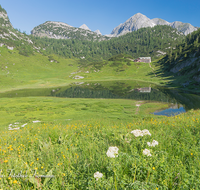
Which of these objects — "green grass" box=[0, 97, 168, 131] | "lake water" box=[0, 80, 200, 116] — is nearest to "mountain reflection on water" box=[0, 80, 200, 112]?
"lake water" box=[0, 80, 200, 116]

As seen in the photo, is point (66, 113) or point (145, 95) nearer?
point (66, 113)

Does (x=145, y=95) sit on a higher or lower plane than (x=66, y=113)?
higher

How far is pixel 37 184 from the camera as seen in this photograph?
387 centimetres

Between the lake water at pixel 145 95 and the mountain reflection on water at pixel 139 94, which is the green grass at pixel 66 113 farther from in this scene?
the mountain reflection on water at pixel 139 94

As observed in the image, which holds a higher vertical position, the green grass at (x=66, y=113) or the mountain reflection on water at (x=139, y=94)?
the mountain reflection on water at (x=139, y=94)

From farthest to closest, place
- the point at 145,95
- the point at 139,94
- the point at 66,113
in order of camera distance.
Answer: the point at 139,94 → the point at 145,95 → the point at 66,113

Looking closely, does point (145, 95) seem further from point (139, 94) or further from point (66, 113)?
point (66, 113)

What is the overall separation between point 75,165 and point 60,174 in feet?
2.12

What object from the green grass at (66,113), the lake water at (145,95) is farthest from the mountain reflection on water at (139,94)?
the green grass at (66,113)

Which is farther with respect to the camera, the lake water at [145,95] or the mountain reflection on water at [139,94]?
the mountain reflection on water at [139,94]

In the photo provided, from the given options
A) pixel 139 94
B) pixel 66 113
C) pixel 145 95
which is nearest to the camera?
pixel 66 113

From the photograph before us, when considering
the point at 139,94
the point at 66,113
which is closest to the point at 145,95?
the point at 139,94

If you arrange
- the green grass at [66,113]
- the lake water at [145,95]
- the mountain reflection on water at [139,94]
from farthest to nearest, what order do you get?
the mountain reflection on water at [139,94], the lake water at [145,95], the green grass at [66,113]

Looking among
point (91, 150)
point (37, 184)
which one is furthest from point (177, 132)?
point (37, 184)
